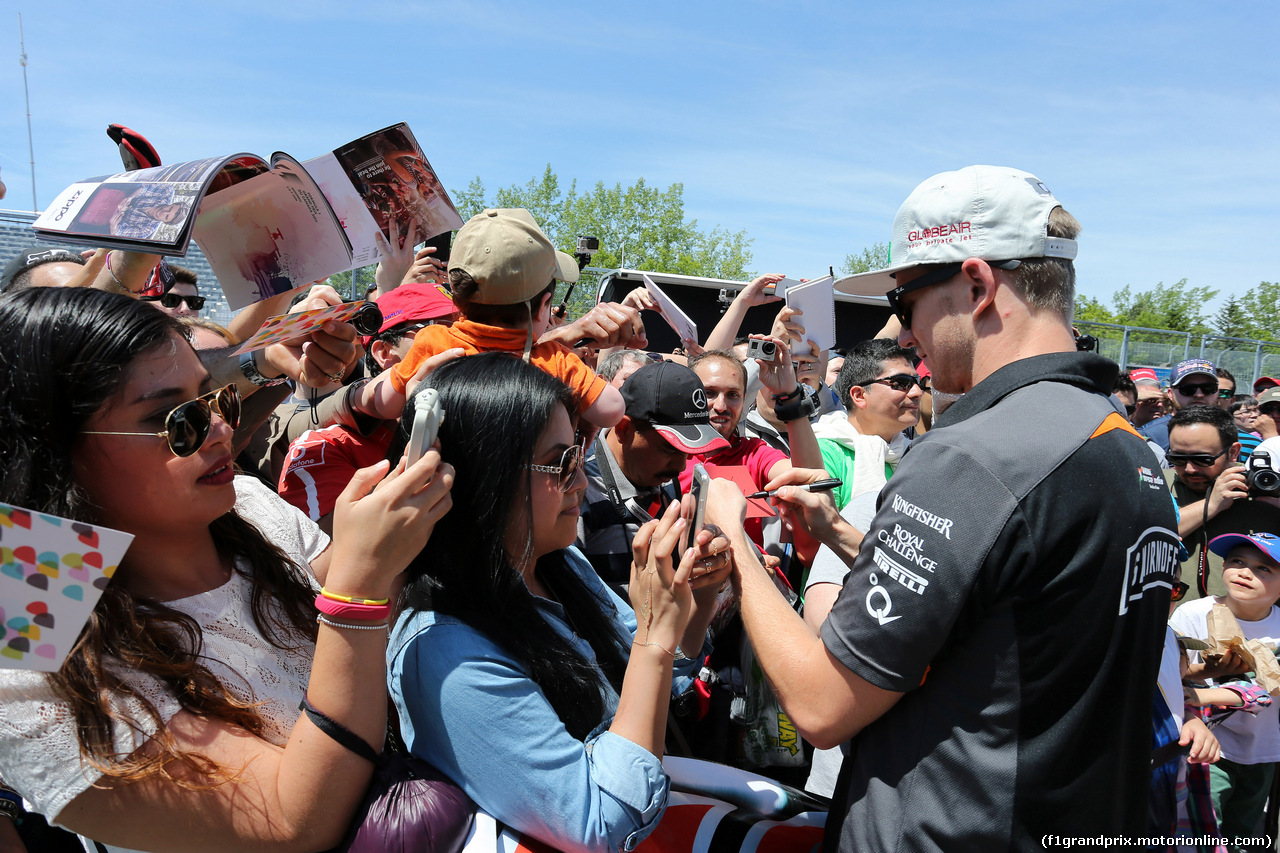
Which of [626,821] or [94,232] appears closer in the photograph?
[626,821]

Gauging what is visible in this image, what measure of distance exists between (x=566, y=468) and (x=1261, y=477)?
437 centimetres

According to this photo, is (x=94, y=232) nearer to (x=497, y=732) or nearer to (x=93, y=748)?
(x=93, y=748)

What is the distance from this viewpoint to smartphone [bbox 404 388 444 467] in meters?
1.43

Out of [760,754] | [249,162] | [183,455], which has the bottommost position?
[760,754]

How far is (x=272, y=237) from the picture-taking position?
215 cm

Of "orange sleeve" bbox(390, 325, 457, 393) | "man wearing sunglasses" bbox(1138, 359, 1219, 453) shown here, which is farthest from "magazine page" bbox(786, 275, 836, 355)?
"man wearing sunglasses" bbox(1138, 359, 1219, 453)

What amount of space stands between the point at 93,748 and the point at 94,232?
1.02m

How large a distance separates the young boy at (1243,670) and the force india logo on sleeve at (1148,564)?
251 centimetres

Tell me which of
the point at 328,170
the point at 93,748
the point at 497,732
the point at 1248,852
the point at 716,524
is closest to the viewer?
the point at 93,748

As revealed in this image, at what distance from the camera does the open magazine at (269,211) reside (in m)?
1.64

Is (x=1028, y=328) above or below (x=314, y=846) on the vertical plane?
above

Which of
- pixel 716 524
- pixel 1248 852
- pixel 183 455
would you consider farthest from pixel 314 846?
pixel 1248 852

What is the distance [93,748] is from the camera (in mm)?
1247

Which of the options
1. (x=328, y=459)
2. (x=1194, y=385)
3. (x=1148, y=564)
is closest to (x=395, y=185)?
(x=328, y=459)
